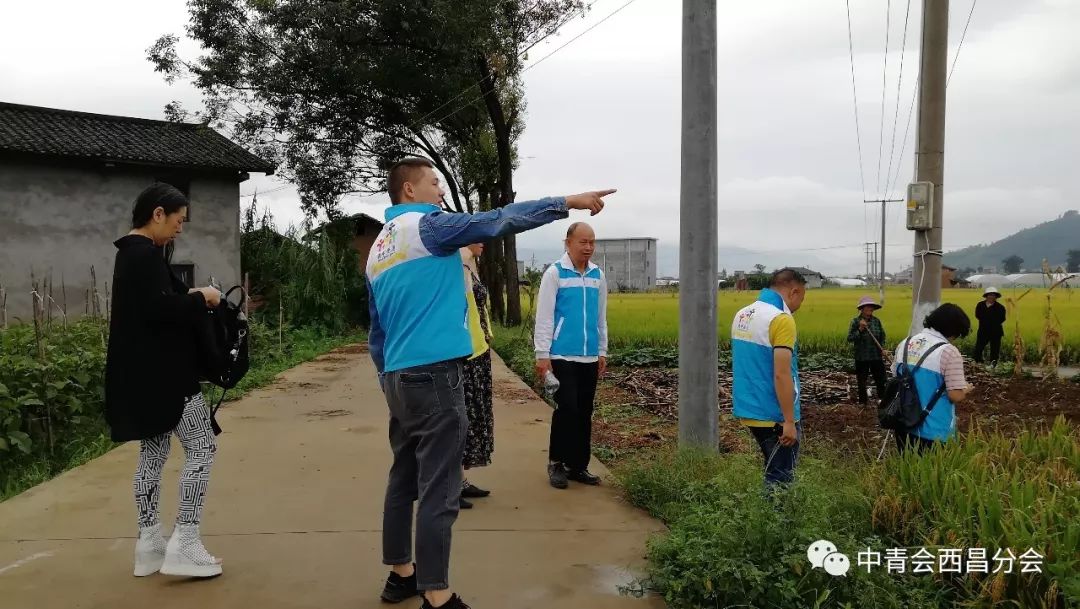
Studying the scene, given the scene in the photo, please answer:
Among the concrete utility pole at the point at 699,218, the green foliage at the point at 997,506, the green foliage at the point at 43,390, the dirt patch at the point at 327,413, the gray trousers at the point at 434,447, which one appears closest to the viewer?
the green foliage at the point at 997,506

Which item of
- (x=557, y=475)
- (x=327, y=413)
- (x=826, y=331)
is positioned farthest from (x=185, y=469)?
(x=826, y=331)

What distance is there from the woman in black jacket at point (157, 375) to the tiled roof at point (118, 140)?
1747 cm

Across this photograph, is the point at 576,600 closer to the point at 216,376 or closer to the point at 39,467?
the point at 216,376

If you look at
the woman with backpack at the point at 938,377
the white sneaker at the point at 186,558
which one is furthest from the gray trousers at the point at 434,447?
the woman with backpack at the point at 938,377

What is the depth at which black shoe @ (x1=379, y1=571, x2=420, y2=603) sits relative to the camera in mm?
3287

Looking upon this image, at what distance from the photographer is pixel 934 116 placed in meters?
6.91

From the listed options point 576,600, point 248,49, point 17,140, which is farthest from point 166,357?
point 248,49

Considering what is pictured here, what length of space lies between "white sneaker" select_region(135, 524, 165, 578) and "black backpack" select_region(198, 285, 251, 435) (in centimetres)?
50

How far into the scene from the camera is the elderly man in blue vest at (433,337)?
9.70 ft

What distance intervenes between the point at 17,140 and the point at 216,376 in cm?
1835

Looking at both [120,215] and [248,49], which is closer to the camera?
[120,215]

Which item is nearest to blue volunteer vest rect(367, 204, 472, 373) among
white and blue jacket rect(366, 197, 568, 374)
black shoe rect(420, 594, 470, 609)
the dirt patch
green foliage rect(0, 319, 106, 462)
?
white and blue jacket rect(366, 197, 568, 374)

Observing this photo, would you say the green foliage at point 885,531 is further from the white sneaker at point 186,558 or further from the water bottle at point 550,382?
the white sneaker at point 186,558

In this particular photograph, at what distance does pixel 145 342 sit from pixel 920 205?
6.01 metres
